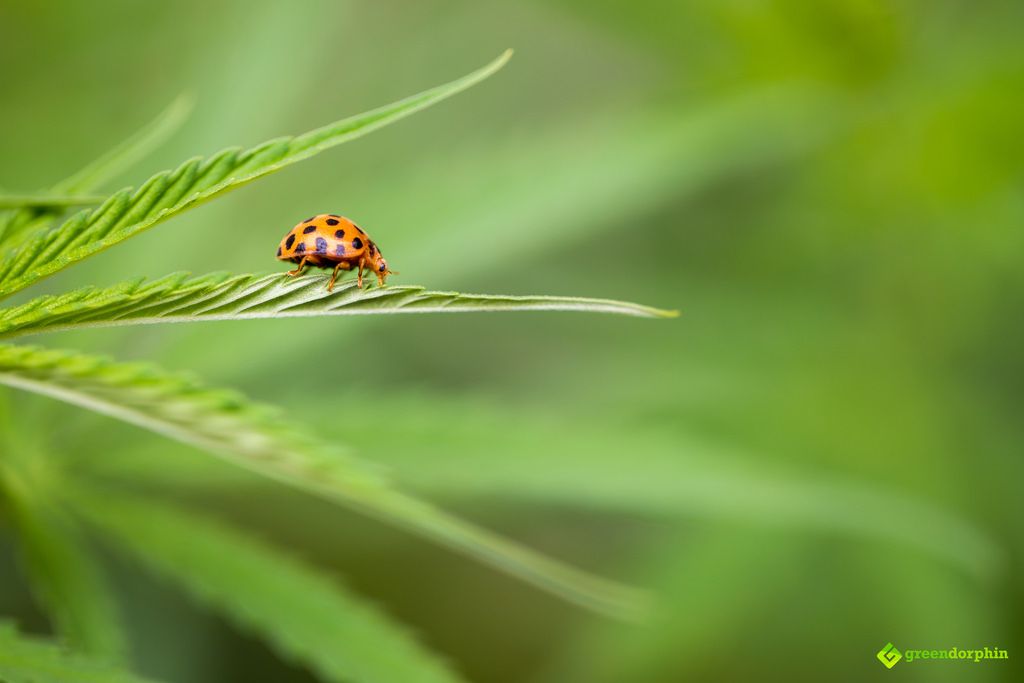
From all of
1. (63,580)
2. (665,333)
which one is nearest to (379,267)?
(63,580)

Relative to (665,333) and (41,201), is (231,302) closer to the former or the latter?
(41,201)

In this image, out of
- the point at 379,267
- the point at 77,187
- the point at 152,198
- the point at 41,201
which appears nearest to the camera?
the point at 152,198

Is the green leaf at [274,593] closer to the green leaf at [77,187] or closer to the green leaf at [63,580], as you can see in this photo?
the green leaf at [63,580]

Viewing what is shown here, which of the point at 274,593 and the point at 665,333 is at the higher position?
the point at 665,333

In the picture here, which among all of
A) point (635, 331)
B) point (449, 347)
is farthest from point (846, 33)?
point (449, 347)

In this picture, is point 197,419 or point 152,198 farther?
point 197,419

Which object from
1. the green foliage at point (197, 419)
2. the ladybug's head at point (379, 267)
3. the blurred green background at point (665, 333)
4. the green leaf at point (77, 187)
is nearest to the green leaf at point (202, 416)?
the green foliage at point (197, 419)
